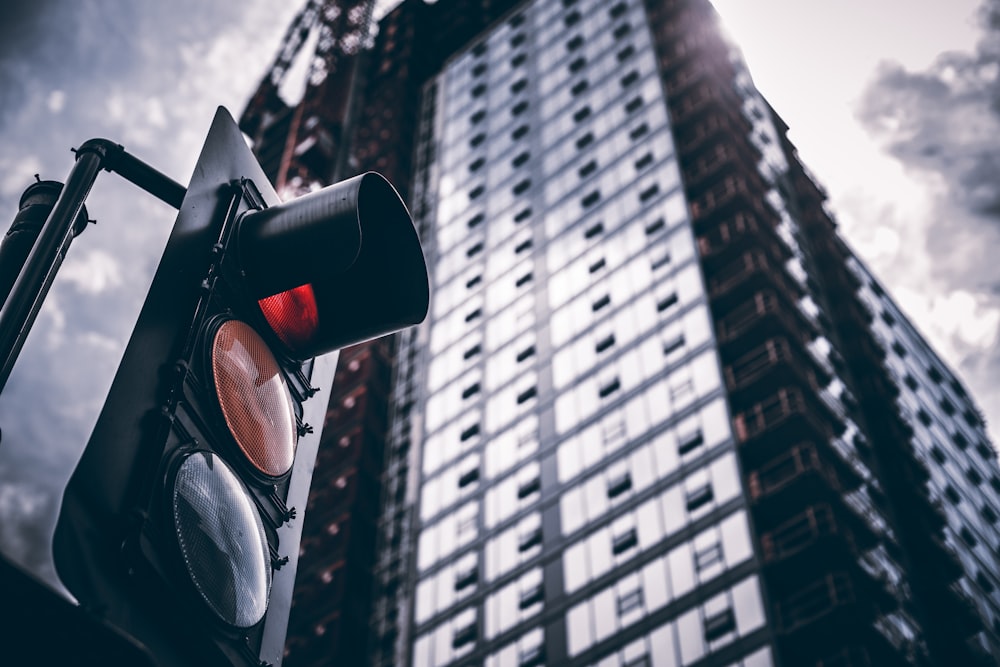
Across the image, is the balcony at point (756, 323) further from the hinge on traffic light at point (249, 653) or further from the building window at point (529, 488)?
the hinge on traffic light at point (249, 653)

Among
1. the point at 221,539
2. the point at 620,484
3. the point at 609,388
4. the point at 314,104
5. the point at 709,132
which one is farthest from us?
the point at 314,104

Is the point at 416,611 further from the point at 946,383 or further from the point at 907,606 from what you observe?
the point at 946,383

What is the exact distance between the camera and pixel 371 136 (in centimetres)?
9756

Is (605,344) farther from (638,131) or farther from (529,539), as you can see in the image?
(638,131)

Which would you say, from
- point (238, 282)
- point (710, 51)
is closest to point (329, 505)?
point (710, 51)

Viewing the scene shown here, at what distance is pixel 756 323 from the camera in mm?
46906

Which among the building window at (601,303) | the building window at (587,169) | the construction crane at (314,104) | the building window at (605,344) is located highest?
the construction crane at (314,104)

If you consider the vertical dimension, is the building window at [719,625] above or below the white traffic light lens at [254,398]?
above

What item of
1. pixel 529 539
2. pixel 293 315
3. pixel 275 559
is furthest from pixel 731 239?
pixel 275 559

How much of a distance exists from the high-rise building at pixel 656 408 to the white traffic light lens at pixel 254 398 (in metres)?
35.2

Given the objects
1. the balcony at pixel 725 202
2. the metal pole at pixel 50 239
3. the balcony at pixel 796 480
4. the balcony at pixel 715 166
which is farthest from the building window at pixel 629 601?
the metal pole at pixel 50 239

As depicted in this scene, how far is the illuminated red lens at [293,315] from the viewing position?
334cm

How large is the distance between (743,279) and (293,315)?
4704 cm

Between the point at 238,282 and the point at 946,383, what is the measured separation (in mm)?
77181
